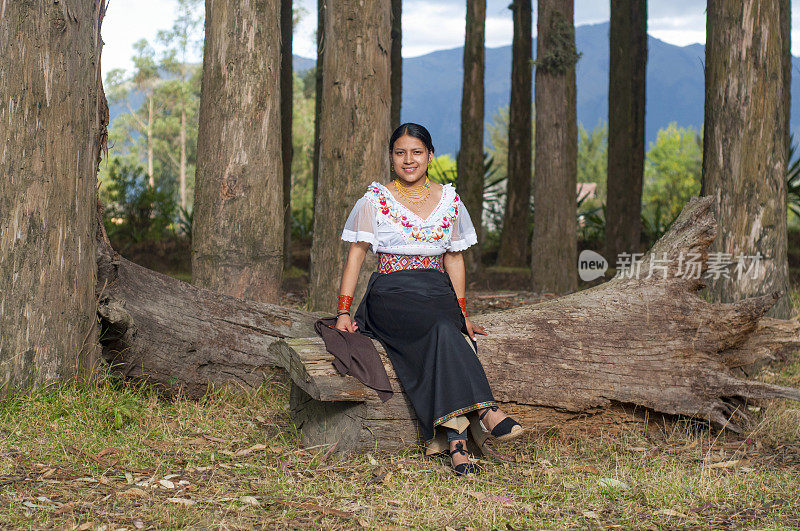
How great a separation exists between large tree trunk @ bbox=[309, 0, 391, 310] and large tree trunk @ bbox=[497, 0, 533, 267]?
7.24m

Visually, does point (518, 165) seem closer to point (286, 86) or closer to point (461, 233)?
point (286, 86)

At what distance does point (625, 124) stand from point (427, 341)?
941 centimetres

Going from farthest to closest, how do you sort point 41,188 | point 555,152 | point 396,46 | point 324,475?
1. point 396,46
2. point 555,152
3. point 41,188
4. point 324,475

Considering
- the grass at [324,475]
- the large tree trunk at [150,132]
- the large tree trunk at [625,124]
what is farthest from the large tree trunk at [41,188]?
the large tree trunk at [150,132]

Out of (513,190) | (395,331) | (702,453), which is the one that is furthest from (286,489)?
(513,190)

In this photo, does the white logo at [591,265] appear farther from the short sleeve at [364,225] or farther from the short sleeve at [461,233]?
the short sleeve at [364,225]

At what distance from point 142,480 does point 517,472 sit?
1.92 m

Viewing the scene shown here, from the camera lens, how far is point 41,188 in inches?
175

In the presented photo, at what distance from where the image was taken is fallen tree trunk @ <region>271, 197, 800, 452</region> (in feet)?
14.5

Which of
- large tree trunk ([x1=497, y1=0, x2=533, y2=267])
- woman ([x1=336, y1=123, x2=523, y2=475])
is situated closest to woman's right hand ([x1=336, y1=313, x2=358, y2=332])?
woman ([x1=336, y1=123, x2=523, y2=475])

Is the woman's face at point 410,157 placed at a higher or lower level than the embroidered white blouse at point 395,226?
higher

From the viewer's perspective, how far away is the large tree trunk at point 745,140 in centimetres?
684

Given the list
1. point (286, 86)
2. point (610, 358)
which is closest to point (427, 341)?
point (610, 358)

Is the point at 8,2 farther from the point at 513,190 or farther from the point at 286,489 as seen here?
the point at 513,190
